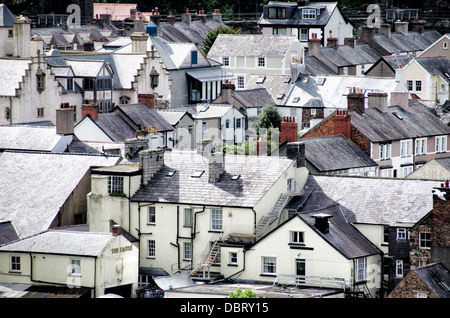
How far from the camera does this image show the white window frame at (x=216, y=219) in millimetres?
57781

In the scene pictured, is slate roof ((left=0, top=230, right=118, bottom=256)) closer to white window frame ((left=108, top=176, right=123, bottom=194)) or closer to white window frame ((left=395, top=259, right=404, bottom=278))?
white window frame ((left=108, top=176, right=123, bottom=194))

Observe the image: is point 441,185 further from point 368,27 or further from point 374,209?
point 368,27

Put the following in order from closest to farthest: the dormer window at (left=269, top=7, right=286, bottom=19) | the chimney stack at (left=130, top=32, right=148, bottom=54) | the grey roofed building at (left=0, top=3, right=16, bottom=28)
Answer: the grey roofed building at (left=0, top=3, right=16, bottom=28)
the chimney stack at (left=130, top=32, right=148, bottom=54)
the dormer window at (left=269, top=7, right=286, bottom=19)

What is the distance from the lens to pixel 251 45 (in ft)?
400

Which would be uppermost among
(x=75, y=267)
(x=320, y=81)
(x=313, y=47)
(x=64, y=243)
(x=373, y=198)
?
(x=313, y=47)

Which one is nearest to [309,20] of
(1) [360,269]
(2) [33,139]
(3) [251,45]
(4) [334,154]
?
(3) [251,45]

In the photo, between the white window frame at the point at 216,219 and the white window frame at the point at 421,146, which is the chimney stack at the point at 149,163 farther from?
the white window frame at the point at 421,146

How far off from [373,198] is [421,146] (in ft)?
82.6

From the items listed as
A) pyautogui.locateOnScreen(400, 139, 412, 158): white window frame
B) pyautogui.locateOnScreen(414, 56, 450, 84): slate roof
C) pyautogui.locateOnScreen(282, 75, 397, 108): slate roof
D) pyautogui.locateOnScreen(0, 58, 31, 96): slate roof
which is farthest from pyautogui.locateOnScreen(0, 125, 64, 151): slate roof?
pyautogui.locateOnScreen(414, 56, 450, 84): slate roof

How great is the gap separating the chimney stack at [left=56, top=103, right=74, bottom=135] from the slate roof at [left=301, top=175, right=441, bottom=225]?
15.8m

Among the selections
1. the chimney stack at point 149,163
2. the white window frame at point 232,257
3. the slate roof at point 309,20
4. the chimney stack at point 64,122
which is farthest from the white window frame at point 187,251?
the slate roof at point 309,20

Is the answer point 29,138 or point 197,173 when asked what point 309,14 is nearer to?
point 29,138

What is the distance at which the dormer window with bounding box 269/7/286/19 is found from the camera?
432 feet

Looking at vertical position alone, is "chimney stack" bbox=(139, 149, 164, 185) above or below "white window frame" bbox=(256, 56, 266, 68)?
below
